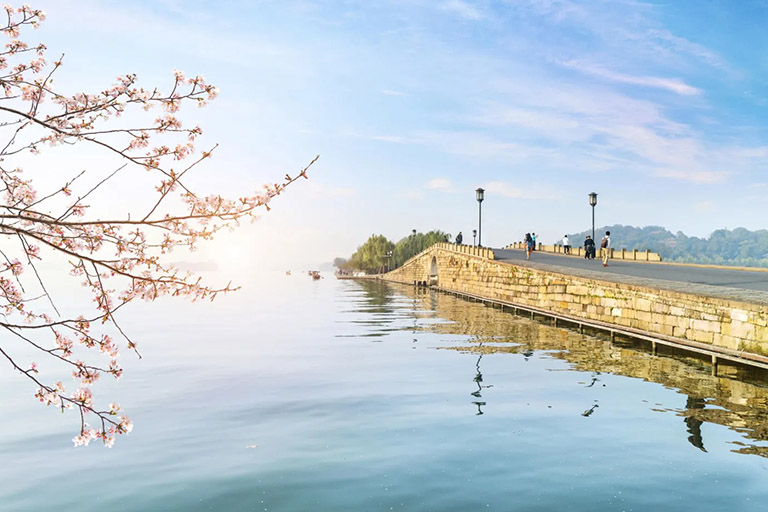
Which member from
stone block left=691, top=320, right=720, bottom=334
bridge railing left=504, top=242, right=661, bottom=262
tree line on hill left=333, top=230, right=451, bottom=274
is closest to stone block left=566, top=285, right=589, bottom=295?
stone block left=691, top=320, right=720, bottom=334

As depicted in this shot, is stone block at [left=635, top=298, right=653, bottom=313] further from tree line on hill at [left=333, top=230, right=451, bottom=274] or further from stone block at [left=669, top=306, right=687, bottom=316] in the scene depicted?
tree line on hill at [left=333, top=230, right=451, bottom=274]

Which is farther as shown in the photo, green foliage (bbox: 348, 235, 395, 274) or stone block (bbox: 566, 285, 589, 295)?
green foliage (bbox: 348, 235, 395, 274)

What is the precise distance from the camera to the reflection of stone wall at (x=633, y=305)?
1666 cm

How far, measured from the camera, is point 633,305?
22.9 m

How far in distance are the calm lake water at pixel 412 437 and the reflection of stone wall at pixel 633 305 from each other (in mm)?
1248

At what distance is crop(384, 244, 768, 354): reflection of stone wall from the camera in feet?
54.6

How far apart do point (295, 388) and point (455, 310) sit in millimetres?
24400

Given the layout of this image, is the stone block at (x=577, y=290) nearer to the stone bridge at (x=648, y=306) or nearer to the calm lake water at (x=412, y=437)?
the stone bridge at (x=648, y=306)

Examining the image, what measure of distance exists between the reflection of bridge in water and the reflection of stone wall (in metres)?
0.83

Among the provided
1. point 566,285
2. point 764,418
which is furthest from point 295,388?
point 566,285

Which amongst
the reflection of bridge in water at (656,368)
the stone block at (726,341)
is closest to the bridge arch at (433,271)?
the reflection of bridge in water at (656,368)

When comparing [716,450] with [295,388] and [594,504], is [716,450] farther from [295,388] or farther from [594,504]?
[295,388]

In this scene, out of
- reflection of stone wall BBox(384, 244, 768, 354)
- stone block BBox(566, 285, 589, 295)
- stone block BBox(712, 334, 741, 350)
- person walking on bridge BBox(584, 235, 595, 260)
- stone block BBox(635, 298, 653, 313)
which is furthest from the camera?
person walking on bridge BBox(584, 235, 595, 260)

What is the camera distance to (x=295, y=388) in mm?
15734
